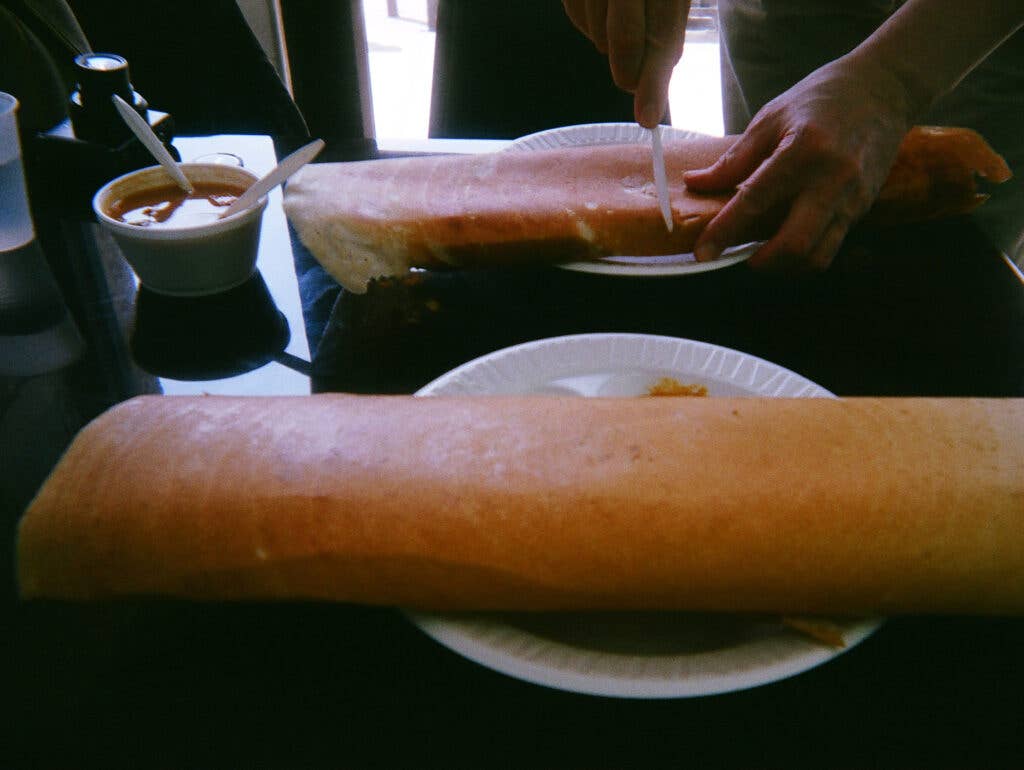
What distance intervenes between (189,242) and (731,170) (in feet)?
2.25

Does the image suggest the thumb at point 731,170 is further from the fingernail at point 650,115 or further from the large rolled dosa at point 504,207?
the fingernail at point 650,115

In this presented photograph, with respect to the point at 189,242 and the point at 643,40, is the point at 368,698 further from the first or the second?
the point at 643,40

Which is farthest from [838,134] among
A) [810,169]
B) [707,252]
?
[707,252]

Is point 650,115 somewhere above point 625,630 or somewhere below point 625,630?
above

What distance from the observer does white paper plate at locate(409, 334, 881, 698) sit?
1.47ft

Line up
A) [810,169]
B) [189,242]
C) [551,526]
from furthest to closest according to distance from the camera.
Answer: [810,169], [189,242], [551,526]

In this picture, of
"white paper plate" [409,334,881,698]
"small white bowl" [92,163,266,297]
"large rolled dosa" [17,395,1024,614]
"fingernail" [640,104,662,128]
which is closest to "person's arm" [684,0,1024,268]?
"fingernail" [640,104,662,128]

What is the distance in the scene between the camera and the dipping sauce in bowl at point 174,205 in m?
0.87

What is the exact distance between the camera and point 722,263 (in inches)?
35.2

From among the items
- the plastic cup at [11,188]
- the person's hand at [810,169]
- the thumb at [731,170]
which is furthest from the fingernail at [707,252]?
the plastic cup at [11,188]

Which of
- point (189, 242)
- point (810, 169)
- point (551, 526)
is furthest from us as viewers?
point (810, 169)

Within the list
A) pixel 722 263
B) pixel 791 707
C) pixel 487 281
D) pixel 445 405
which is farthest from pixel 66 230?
pixel 791 707

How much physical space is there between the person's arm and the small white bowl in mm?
561

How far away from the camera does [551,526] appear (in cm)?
50
